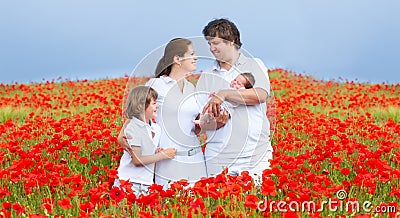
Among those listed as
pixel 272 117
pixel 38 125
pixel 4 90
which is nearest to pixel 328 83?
pixel 4 90

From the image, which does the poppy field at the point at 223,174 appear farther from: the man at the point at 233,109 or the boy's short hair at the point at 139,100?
the man at the point at 233,109

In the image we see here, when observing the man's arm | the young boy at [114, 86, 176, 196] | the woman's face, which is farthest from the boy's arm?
the woman's face

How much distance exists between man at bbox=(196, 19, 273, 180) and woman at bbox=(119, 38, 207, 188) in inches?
5.1

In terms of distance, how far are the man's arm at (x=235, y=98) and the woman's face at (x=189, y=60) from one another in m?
0.37

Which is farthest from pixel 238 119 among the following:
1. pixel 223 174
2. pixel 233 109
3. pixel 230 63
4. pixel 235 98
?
pixel 223 174

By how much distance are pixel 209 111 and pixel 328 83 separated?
47.5 feet

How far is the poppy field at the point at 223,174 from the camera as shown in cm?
395

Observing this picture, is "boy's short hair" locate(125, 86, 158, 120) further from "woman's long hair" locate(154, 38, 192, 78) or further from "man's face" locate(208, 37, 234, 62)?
"man's face" locate(208, 37, 234, 62)

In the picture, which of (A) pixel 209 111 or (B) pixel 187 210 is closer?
(B) pixel 187 210

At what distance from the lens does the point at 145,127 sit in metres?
5.21

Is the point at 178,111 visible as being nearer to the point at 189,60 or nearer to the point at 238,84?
the point at 189,60

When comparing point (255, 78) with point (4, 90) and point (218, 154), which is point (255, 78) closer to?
point (218, 154)

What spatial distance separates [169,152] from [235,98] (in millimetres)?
830

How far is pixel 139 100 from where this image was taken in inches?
206
